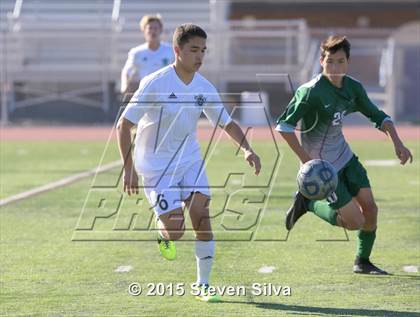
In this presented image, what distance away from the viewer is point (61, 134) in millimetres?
23703

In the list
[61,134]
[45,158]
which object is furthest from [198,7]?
[45,158]

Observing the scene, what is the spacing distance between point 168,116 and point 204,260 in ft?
3.45

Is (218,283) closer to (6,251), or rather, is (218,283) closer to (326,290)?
(326,290)

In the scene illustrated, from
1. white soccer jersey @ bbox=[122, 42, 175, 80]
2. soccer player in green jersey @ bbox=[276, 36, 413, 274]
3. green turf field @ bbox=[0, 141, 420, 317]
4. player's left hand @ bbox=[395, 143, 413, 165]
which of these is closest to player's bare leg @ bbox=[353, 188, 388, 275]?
soccer player in green jersey @ bbox=[276, 36, 413, 274]

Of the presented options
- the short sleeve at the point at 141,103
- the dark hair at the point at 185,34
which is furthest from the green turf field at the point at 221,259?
the dark hair at the point at 185,34

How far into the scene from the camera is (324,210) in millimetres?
8031

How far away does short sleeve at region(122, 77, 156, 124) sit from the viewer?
710cm

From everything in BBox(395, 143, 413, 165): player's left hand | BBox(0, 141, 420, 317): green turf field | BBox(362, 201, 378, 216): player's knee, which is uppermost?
BBox(395, 143, 413, 165): player's left hand

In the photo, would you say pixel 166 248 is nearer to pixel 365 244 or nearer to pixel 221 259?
pixel 221 259

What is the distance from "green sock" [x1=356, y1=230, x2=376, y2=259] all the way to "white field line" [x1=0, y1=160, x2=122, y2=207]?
518cm

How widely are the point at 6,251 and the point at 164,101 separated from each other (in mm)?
2390

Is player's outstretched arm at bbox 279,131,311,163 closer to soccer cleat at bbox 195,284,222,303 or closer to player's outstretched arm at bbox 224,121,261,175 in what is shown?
player's outstretched arm at bbox 224,121,261,175

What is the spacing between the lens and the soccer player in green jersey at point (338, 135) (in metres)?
7.67

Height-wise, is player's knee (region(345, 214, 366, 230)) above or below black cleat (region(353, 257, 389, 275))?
above
